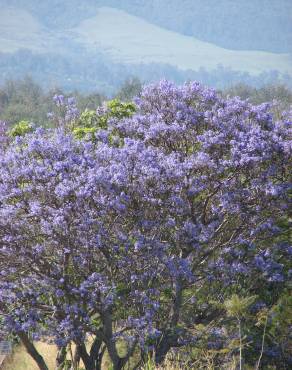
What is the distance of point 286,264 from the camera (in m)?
12.7

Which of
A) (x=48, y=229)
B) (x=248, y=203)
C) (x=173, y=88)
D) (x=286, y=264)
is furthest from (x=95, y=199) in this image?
(x=286, y=264)

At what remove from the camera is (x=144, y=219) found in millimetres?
9914

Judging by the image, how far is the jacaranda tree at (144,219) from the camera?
941 cm

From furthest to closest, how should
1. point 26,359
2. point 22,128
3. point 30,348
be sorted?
1. point 26,359
2. point 22,128
3. point 30,348

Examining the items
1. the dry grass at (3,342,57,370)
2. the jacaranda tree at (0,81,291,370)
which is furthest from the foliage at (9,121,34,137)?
the dry grass at (3,342,57,370)

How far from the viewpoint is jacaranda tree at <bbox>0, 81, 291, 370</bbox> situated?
941cm

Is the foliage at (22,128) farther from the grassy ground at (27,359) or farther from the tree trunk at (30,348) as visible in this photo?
the tree trunk at (30,348)

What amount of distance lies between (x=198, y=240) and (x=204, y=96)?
2934mm

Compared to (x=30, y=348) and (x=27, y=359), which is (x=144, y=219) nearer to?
(x=30, y=348)

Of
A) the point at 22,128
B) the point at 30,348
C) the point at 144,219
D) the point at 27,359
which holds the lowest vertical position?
the point at 27,359

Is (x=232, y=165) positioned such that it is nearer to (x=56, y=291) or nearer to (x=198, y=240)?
(x=198, y=240)

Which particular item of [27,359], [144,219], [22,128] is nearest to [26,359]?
[27,359]

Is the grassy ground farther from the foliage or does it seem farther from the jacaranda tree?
the foliage

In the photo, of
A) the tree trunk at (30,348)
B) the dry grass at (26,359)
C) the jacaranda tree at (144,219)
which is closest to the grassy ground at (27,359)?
the dry grass at (26,359)
